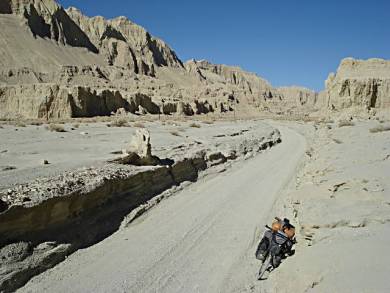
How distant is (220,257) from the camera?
8.23 meters

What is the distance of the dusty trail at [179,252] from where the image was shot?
23.2ft

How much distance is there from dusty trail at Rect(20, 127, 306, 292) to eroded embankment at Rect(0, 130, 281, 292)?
31 cm

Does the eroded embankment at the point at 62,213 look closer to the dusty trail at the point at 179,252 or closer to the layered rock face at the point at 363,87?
the dusty trail at the point at 179,252

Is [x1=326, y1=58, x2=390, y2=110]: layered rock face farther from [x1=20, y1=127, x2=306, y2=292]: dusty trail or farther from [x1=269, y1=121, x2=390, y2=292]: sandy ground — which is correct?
[x1=269, y1=121, x2=390, y2=292]: sandy ground

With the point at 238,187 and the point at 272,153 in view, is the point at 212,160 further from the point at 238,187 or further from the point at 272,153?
the point at 272,153

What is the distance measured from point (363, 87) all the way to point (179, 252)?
47111 millimetres

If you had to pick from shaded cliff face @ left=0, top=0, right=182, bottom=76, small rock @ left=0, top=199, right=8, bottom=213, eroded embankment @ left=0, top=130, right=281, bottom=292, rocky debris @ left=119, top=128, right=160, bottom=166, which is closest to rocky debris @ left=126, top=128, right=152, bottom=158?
rocky debris @ left=119, top=128, right=160, bottom=166

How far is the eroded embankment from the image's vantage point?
278 inches

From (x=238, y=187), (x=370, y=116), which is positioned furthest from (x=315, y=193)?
(x=370, y=116)

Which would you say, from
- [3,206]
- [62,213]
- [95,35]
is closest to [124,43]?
[95,35]

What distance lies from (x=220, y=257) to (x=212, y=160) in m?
10.6

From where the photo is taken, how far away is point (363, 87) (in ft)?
159

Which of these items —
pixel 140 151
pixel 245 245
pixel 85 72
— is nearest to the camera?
pixel 245 245

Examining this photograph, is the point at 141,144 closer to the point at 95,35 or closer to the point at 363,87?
the point at 363,87
